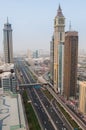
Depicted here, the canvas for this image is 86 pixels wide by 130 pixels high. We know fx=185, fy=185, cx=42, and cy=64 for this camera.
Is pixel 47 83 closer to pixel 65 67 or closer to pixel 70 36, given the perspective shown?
pixel 65 67

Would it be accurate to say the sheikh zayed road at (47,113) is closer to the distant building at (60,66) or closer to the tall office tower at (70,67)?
the tall office tower at (70,67)

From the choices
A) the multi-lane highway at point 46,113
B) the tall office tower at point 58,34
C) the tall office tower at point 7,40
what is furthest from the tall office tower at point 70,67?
the tall office tower at point 7,40

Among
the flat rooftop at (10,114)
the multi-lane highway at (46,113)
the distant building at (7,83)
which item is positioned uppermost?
the distant building at (7,83)

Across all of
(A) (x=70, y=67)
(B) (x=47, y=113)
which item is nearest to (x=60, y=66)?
(A) (x=70, y=67)

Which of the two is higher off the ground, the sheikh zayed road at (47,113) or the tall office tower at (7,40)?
the tall office tower at (7,40)

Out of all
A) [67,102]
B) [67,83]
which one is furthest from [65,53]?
[67,102]

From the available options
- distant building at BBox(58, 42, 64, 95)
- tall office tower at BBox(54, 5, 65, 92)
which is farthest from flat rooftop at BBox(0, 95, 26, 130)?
tall office tower at BBox(54, 5, 65, 92)

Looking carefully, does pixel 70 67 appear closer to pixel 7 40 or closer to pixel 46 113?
pixel 46 113

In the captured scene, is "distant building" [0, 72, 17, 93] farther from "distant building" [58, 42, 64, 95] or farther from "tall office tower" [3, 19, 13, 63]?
"tall office tower" [3, 19, 13, 63]
